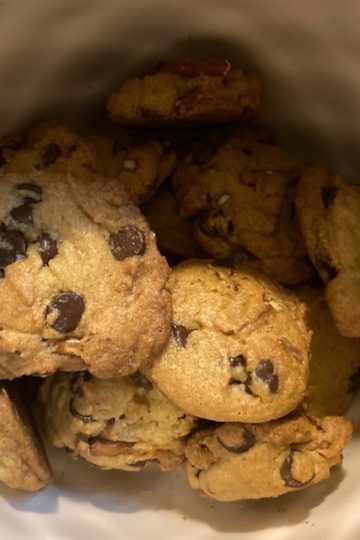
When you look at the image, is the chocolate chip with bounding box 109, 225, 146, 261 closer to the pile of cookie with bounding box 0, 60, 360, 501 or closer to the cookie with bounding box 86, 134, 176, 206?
the pile of cookie with bounding box 0, 60, 360, 501

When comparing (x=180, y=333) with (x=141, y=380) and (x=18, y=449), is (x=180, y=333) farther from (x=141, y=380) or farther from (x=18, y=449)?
(x=18, y=449)

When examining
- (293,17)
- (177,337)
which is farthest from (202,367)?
(293,17)

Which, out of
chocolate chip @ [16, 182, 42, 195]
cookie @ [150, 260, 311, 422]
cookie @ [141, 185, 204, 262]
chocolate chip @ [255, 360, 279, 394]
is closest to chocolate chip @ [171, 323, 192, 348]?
cookie @ [150, 260, 311, 422]

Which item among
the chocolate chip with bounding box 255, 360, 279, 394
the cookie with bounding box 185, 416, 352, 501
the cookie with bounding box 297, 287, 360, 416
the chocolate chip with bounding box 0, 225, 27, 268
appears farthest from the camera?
the cookie with bounding box 297, 287, 360, 416

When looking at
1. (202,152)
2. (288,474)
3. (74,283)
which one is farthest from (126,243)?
(288,474)

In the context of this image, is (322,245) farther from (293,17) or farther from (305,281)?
(293,17)

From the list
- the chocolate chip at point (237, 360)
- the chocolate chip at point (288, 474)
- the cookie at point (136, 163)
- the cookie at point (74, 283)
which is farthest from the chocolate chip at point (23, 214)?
the chocolate chip at point (288, 474)

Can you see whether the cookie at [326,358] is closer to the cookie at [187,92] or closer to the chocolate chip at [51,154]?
the cookie at [187,92]
